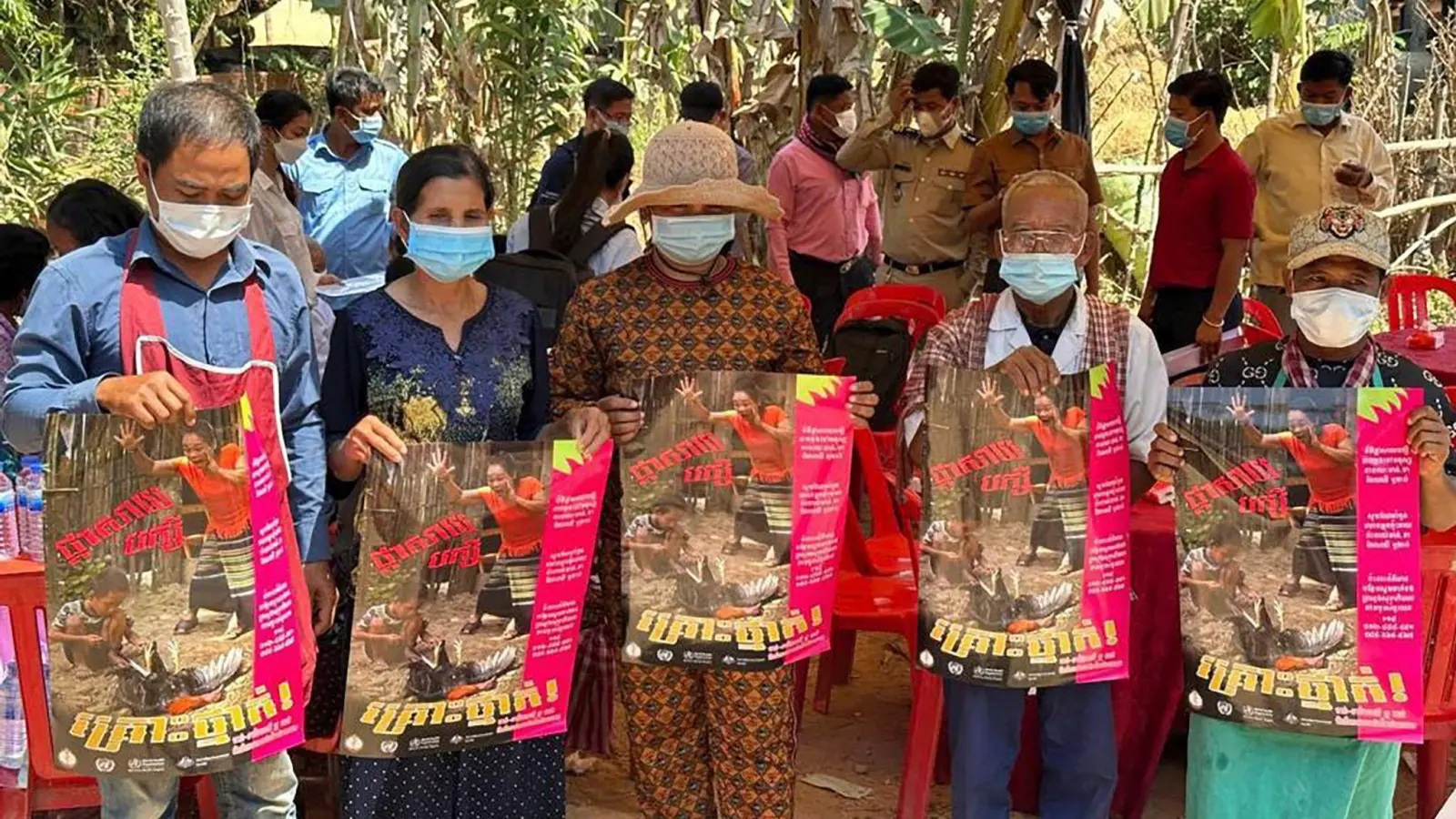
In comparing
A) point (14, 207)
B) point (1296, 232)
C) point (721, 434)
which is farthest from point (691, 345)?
point (14, 207)

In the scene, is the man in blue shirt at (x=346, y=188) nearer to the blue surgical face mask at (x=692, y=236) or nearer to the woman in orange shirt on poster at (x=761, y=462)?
the blue surgical face mask at (x=692, y=236)

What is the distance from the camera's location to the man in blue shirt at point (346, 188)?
678cm

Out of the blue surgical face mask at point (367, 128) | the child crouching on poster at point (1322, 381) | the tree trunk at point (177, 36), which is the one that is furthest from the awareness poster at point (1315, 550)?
the blue surgical face mask at point (367, 128)

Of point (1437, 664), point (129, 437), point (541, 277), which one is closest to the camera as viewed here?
point (129, 437)

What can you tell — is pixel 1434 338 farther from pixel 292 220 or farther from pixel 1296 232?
pixel 292 220

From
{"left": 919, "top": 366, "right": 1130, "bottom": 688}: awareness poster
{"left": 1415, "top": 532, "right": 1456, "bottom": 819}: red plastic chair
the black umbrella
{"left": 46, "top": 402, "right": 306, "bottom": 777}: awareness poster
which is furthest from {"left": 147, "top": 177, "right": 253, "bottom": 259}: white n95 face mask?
the black umbrella

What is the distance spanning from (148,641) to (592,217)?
3.19 m

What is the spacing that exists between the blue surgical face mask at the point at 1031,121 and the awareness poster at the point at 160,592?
4.39 metres

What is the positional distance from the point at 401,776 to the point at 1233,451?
1.83 m

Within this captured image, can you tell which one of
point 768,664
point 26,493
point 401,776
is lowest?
point 401,776

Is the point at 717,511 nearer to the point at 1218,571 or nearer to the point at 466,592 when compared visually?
the point at 466,592

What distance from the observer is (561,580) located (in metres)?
3.03

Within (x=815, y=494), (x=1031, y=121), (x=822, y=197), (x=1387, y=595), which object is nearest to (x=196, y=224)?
(x=815, y=494)

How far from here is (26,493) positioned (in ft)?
10.7
